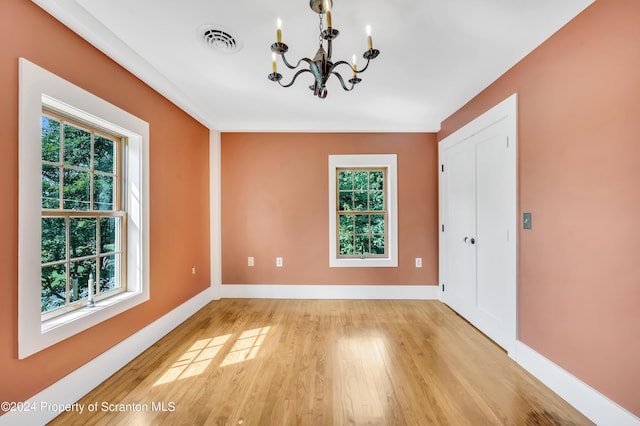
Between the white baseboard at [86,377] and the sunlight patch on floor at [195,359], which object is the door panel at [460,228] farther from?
the white baseboard at [86,377]

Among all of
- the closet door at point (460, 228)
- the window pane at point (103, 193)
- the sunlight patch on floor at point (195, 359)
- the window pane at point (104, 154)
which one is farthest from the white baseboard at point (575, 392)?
the window pane at point (104, 154)

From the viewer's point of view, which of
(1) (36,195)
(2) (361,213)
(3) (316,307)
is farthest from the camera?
(2) (361,213)

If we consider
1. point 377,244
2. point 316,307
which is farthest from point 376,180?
point 316,307

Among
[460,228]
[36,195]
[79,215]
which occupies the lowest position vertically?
[460,228]

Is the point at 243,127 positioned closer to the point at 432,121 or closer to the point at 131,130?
the point at 131,130

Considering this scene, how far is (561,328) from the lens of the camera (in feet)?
6.06

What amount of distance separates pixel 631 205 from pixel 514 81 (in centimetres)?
140

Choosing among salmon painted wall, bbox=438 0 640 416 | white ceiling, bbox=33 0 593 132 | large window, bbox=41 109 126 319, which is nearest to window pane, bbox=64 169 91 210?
large window, bbox=41 109 126 319

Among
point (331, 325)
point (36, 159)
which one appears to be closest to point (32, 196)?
point (36, 159)

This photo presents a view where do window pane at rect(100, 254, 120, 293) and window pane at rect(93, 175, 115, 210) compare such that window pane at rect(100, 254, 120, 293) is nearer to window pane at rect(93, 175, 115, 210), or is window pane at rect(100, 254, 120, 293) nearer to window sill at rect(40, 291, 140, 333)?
window sill at rect(40, 291, 140, 333)

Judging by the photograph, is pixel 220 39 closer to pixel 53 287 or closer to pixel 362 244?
pixel 53 287

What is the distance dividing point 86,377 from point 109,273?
0.75 m

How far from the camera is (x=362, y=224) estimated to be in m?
4.02

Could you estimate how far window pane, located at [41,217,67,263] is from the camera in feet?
5.43
